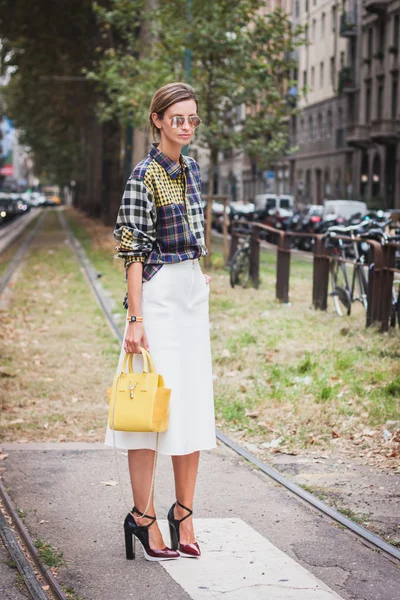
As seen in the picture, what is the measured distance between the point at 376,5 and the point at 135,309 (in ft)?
178

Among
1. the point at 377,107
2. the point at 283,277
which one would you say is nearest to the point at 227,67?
the point at 283,277

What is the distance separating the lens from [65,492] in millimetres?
6035

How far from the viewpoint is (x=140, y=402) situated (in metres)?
4.52

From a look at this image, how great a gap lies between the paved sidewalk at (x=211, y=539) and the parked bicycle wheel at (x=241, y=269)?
11.1m

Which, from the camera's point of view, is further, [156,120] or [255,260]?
[255,260]

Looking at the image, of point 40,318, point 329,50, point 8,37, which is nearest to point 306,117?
point 329,50

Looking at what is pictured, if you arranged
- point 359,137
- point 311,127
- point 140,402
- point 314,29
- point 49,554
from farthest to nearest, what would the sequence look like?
point 311,127
point 314,29
point 359,137
point 49,554
point 140,402

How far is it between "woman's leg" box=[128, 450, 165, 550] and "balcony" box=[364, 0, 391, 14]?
177ft

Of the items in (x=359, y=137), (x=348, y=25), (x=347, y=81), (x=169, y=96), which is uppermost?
(x=348, y=25)

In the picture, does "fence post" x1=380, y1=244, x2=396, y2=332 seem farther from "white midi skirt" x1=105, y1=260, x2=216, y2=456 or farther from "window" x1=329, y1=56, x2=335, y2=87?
A: "window" x1=329, y1=56, x2=335, y2=87

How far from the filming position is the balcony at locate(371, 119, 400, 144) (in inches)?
2156

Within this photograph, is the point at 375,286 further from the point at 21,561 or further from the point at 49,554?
the point at 21,561

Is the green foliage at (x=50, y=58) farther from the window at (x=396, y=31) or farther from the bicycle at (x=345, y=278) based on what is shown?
the bicycle at (x=345, y=278)

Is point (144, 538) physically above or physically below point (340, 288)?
below
